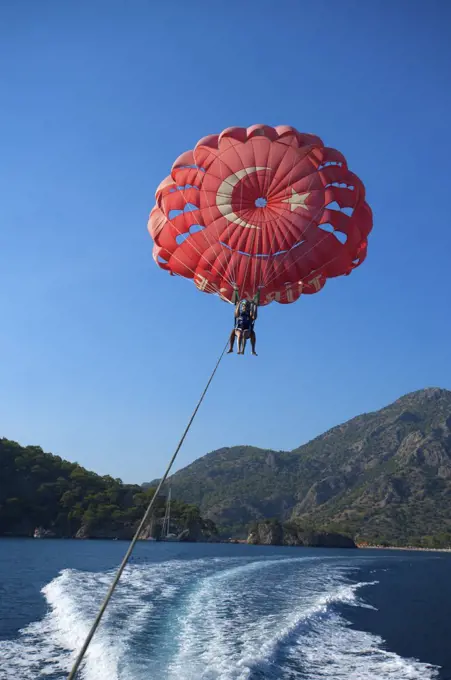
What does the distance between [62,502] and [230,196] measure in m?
76.8

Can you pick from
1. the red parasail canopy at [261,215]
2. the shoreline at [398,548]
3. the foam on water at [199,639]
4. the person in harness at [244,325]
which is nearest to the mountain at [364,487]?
the shoreline at [398,548]

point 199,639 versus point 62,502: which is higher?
point 62,502

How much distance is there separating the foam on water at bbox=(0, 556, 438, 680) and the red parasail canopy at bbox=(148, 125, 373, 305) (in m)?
8.59

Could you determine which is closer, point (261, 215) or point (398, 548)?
point (261, 215)

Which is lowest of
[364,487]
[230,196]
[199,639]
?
[199,639]

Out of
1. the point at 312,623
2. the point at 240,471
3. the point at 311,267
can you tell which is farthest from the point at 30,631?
the point at 240,471

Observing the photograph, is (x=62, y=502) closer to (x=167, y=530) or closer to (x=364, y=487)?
(x=167, y=530)

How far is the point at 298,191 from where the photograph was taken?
45.8 ft

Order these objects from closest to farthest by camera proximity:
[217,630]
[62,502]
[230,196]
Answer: [217,630], [230,196], [62,502]

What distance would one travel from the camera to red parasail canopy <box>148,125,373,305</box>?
1350 centimetres

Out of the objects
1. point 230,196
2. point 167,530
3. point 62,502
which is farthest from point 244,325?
point 167,530

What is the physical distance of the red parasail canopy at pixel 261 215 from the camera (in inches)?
531

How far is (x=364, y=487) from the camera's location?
14638 cm

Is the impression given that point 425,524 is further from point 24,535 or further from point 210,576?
point 210,576
